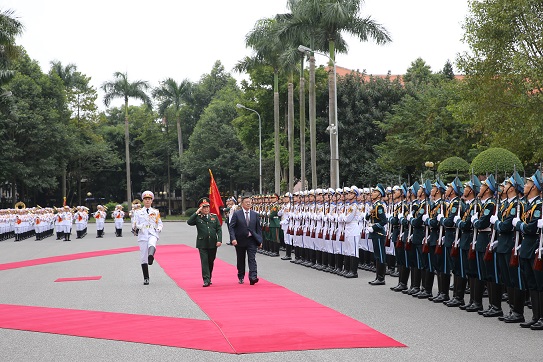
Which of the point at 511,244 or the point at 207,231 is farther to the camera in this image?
the point at 207,231

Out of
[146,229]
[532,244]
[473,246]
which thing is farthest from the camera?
[146,229]

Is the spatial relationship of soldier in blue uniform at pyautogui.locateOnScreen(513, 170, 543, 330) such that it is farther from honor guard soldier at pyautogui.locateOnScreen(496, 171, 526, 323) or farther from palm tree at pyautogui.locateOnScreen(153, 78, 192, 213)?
palm tree at pyautogui.locateOnScreen(153, 78, 192, 213)

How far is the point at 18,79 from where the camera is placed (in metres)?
63.9

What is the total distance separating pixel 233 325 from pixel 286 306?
1966 mm

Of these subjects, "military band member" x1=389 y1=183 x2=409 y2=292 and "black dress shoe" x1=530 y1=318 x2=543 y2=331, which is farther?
"military band member" x1=389 y1=183 x2=409 y2=292

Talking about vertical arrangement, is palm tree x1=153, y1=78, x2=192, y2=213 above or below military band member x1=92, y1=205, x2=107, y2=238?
above

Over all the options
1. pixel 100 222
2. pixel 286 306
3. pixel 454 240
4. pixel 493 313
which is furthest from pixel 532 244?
→ pixel 100 222

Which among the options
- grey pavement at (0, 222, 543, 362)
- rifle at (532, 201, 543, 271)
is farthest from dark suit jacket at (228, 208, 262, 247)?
rifle at (532, 201, 543, 271)

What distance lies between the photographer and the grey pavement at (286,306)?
330 inches

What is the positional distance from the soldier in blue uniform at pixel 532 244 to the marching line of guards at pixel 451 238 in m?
0.01

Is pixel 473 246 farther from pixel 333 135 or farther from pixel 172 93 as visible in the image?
pixel 172 93

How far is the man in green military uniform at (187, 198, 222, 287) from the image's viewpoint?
15.6 m

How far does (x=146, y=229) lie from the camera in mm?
16188

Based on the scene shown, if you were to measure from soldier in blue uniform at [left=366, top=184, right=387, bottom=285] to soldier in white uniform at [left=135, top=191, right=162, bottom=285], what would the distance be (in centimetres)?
440
